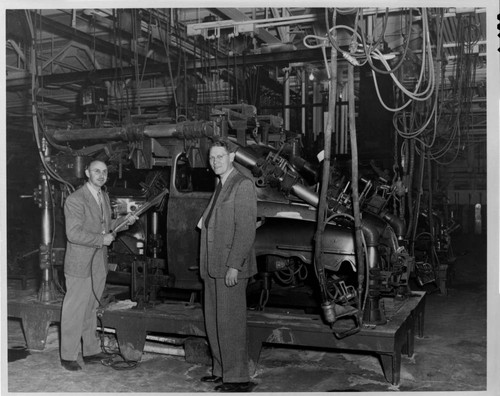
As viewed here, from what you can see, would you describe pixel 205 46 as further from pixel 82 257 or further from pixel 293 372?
pixel 293 372

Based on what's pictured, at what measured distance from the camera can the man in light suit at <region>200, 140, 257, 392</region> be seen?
13.0ft

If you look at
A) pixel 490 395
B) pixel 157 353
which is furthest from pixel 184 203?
pixel 490 395

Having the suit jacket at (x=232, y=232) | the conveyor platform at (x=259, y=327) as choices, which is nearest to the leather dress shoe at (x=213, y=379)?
the conveyor platform at (x=259, y=327)

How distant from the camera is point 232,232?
4.04 metres

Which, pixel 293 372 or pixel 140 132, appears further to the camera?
pixel 140 132

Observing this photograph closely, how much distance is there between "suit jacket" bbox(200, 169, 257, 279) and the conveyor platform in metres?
0.64

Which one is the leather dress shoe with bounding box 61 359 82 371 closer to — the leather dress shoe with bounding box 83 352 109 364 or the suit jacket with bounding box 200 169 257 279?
the leather dress shoe with bounding box 83 352 109 364

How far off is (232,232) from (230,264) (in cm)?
26

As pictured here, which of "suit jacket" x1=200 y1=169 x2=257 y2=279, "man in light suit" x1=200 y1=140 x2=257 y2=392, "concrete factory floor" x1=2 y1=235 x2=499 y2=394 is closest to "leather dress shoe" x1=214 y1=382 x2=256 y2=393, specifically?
"man in light suit" x1=200 y1=140 x2=257 y2=392

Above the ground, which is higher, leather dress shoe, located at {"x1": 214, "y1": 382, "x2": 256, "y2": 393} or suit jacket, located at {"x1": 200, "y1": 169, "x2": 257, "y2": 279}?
suit jacket, located at {"x1": 200, "y1": 169, "x2": 257, "y2": 279}

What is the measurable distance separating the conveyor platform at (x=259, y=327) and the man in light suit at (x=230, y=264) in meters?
0.41

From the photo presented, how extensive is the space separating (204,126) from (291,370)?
2273 millimetres

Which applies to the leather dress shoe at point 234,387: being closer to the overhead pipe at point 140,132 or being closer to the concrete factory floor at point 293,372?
the concrete factory floor at point 293,372

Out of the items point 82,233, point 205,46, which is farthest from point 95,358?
point 205,46
